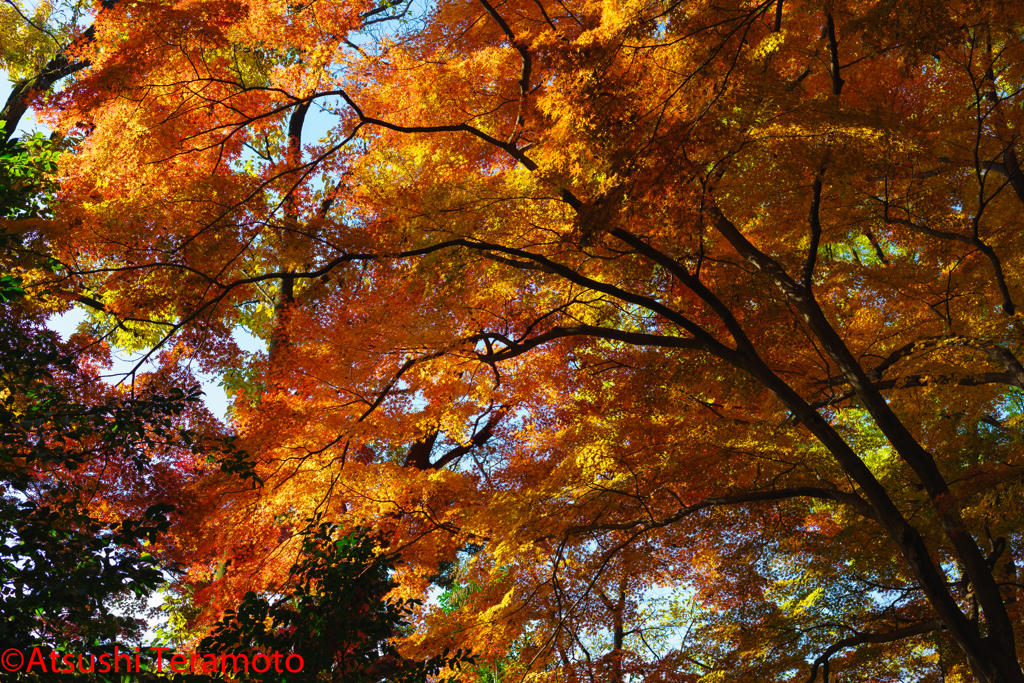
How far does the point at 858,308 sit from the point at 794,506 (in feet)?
10.8

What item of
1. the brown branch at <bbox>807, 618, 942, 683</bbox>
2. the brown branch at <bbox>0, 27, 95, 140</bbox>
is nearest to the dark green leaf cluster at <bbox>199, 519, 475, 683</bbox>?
the brown branch at <bbox>807, 618, 942, 683</bbox>

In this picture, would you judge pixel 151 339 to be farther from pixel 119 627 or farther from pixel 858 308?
pixel 858 308

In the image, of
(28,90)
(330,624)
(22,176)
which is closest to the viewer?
(330,624)

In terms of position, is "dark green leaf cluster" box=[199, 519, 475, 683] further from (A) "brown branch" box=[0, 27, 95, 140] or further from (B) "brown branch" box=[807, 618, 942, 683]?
(A) "brown branch" box=[0, 27, 95, 140]

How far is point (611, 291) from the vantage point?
611cm

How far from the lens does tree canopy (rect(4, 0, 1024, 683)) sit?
5.75m

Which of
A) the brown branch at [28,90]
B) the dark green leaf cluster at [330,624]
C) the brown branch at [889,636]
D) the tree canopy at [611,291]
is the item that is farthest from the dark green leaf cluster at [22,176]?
the brown branch at [889,636]

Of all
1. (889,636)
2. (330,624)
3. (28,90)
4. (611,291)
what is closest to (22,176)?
(330,624)

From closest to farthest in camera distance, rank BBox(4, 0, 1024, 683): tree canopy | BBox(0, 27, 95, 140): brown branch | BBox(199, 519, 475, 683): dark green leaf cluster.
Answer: BBox(199, 519, 475, 683): dark green leaf cluster
BBox(4, 0, 1024, 683): tree canopy
BBox(0, 27, 95, 140): brown branch

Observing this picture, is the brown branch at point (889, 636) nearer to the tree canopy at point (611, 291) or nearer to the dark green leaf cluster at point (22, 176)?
the tree canopy at point (611, 291)

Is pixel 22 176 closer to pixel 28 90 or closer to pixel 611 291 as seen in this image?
pixel 611 291

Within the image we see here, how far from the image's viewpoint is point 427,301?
27.6ft

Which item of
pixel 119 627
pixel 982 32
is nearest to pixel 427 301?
pixel 119 627

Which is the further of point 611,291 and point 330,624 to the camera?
point 611,291
